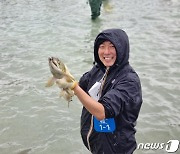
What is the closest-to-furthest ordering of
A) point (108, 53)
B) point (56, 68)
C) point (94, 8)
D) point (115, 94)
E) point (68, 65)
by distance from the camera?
point (56, 68), point (115, 94), point (108, 53), point (68, 65), point (94, 8)

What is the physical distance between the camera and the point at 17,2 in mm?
22281

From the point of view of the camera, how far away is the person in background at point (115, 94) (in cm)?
343

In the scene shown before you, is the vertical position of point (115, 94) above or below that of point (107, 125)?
above

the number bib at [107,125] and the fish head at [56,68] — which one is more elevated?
the fish head at [56,68]

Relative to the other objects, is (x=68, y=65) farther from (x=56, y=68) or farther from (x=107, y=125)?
(x=56, y=68)

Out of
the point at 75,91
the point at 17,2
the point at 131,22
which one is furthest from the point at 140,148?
the point at 17,2

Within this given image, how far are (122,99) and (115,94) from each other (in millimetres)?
91

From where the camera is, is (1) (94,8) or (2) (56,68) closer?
(2) (56,68)

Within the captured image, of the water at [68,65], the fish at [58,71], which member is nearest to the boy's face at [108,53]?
the fish at [58,71]

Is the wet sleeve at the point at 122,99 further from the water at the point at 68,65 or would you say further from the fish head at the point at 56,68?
the water at the point at 68,65

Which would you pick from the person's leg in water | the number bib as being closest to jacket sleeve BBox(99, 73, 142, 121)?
the number bib

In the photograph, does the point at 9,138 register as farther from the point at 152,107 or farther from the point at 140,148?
the point at 152,107

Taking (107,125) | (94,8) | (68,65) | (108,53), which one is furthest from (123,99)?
(94,8)

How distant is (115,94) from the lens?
3322 millimetres
